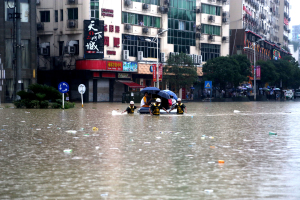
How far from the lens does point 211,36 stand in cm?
7638

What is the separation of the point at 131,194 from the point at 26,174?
2.10 metres

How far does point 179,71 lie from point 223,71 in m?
7.57

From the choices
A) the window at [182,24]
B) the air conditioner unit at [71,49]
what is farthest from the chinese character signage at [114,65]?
the window at [182,24]

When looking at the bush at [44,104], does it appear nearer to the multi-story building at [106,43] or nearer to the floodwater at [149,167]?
the floodwater at [149,167]

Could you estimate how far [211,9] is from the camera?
7725cm

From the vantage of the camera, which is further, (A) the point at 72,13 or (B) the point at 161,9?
(B) the point at 161,9

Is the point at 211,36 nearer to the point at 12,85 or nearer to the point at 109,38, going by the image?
the point at 109,38

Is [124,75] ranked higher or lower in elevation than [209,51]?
lower

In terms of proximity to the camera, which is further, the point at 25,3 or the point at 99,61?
the point at 99,61

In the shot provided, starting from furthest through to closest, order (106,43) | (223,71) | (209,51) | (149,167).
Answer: (209,51) < (223,71) < (106,43) < (149,167)

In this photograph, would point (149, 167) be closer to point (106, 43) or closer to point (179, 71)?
point (106, 43)

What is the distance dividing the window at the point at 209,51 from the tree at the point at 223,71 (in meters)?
4.64

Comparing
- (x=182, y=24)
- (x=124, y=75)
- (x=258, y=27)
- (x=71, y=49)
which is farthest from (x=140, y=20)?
(x=258, y=27)

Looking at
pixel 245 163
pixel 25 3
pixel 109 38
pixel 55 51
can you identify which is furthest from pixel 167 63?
pixel 245 163
